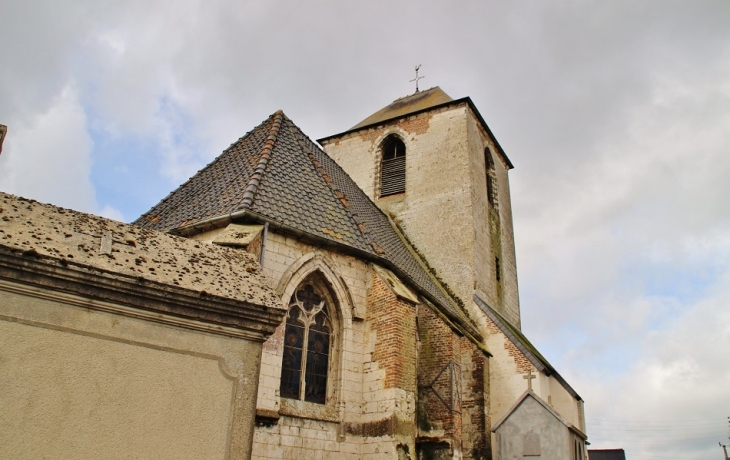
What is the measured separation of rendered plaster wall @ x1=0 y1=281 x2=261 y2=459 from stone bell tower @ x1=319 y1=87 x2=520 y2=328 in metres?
13.3

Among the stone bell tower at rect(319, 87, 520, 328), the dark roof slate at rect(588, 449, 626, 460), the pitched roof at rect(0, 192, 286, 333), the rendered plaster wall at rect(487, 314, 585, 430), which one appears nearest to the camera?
the pitched roof at rect(0, 192, 286, 333)

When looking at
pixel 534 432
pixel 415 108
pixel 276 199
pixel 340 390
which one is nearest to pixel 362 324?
pixel 340 390

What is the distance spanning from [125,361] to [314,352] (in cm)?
699

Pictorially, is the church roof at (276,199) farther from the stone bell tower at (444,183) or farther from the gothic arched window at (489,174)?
the gothic arched window at (489,174)

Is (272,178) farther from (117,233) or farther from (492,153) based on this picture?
(492,153)

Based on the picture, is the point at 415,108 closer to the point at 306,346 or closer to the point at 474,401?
the point at 474,401

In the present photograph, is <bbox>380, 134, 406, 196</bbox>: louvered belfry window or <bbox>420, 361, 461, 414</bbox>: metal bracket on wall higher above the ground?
<bbox>380, 134, 406, 196</bbox>: louvered belfry window

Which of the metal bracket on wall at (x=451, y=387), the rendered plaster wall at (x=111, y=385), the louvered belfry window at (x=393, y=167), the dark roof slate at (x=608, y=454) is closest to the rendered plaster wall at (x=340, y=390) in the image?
the metal bracket on wall at (x=451, y=387)

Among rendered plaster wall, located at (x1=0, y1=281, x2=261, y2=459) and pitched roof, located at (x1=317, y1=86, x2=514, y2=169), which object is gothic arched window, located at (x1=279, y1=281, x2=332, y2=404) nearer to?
rendered plaster wall, located at (x1=0, y1=281, x2=261, y2=459)

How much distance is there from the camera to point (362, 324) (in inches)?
421

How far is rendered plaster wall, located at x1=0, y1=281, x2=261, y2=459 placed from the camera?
301 cm

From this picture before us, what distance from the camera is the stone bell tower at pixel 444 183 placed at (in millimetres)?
17531

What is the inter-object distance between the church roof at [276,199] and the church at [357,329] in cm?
4

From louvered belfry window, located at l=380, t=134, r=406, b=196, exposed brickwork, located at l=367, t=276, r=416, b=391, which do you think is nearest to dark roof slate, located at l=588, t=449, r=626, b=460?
louvered belfry window, located at l=380, t=134, r=406, b=196
